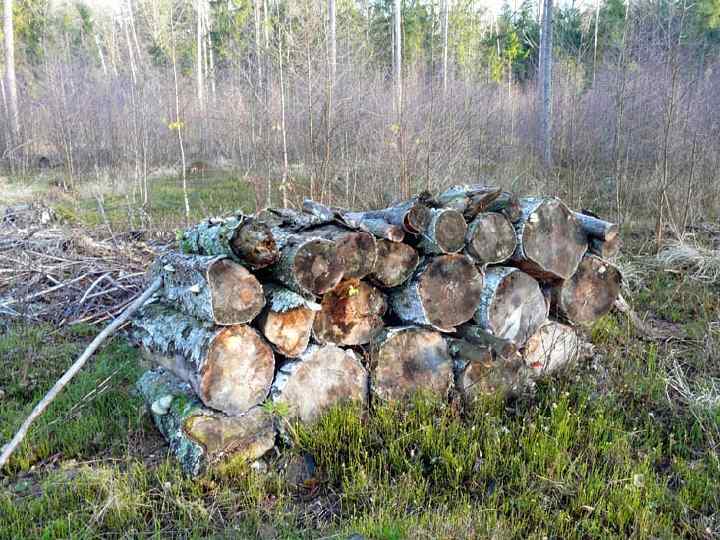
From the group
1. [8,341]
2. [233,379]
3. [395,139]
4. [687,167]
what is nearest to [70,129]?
[395,139]

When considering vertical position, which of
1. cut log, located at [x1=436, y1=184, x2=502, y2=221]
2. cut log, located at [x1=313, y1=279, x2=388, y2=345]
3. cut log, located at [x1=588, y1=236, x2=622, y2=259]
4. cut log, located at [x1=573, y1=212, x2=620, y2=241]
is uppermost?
cut log, located at [x1=436, y1=184, x2=502, y2=221]

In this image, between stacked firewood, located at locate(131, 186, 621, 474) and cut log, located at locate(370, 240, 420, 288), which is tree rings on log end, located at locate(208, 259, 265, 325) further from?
cut log, located at locate(370, 240, 420, 288)

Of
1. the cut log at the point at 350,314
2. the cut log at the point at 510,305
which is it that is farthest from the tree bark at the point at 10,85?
the cut log at the point at 510,305

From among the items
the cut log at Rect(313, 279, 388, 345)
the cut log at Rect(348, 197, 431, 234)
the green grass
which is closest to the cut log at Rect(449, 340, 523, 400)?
the green grass

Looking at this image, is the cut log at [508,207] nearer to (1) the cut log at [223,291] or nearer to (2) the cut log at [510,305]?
(2) the cut log at [510,305]

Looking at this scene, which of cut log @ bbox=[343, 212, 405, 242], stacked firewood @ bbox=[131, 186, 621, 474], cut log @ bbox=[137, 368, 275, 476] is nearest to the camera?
cut log @ bbox=[137, 368, 275, 476]

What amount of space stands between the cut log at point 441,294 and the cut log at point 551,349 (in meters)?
0.67

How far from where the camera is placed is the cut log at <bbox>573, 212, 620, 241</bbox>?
3.75 meters

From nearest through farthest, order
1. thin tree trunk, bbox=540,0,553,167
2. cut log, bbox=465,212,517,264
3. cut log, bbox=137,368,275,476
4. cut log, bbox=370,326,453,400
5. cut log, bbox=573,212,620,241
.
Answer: cut log, bbox=137,368,275,476 → cut log, bbox=370,326,453,400 → cut log, bbox=465,212,517,264 → cut log, bbox=573,212,620,241 → thin tree trunk, bbox=540,0,553,167

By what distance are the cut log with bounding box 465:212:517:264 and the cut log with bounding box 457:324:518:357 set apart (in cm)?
47

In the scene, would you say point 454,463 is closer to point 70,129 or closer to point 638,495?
point 638,495

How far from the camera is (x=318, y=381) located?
3.17 metres

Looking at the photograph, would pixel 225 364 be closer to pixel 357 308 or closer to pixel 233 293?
pixel 233 293

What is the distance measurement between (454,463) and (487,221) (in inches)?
62.2
